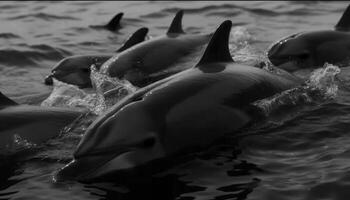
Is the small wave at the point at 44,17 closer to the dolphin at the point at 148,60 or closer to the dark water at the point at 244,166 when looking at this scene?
the dark water at the point at 244,166

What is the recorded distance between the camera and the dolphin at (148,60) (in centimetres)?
1308

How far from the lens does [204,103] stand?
821 cm

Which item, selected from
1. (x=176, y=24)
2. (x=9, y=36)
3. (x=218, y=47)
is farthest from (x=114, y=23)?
(x=218, y=47)

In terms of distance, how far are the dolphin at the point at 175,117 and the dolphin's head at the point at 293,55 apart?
343 cm

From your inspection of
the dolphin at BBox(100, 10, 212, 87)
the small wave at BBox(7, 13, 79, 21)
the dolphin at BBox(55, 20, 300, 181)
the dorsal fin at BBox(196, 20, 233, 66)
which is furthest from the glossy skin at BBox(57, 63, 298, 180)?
the small wave at BBox(7, 13, 79, 21)

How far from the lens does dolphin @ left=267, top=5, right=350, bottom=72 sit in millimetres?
12719

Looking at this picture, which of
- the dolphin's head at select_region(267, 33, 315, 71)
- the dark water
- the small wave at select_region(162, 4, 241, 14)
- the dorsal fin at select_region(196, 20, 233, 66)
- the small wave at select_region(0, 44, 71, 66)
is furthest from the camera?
the small wave at select_region(162, 4, 241, 14)

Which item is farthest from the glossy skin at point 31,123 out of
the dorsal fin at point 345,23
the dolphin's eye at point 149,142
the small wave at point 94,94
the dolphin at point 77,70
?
the dorsal fin at point 345,23

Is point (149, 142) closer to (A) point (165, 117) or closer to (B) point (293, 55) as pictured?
(A) point (165, 117)

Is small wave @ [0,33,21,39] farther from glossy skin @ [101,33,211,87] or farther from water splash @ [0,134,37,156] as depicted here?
water splash @ [0,134,37,156]

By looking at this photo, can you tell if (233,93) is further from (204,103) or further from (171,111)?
(171,111)

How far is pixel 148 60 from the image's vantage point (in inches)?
528

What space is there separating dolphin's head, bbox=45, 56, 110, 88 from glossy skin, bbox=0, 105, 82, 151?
14.2ft

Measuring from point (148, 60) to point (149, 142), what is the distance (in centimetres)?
603
